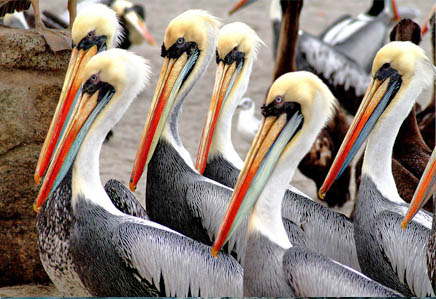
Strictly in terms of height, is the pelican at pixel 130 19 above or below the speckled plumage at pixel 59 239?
below

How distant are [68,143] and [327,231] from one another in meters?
1.24

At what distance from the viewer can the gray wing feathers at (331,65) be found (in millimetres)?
7415

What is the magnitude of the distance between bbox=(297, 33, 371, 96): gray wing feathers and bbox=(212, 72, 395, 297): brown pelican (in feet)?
13.9

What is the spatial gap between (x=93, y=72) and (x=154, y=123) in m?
0.56

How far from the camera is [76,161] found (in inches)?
138

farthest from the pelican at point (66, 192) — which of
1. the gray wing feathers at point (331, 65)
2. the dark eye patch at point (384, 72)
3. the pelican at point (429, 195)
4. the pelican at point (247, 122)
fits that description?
the gray wing feathers at point (331, 65)

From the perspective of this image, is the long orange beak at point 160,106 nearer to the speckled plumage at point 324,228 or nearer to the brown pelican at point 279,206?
the speckled plumage at point 324,228

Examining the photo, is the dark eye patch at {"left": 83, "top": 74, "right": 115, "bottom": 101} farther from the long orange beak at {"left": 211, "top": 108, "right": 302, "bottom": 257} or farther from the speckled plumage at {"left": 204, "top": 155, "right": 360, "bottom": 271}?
the speckled plumage at {"left": 204, "top": 155, "right": 360, "bottom": 271}

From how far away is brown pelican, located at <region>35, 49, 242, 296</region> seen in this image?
3.30 m

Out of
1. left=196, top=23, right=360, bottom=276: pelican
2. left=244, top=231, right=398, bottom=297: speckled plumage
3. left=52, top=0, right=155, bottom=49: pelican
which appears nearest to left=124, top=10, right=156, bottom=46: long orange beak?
left=52, top=0, right=155, bottom=49: pelican

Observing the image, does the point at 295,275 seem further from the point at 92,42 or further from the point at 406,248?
the point at 92,42

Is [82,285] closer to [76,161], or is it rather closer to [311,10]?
[76,161]

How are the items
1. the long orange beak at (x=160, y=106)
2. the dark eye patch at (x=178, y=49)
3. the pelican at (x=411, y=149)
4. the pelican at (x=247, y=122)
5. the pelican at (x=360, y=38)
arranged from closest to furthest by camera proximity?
1. the long orange beak at (x=160, y=106)
2. the dark eye patch at (x=178, y=49)
3. the pelican at (x=411, y=149)
4. the pelican at (x=247, y=122)
5. the pelican at (x=360, y=38)

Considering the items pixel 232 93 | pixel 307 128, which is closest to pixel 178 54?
pixel 232 93
